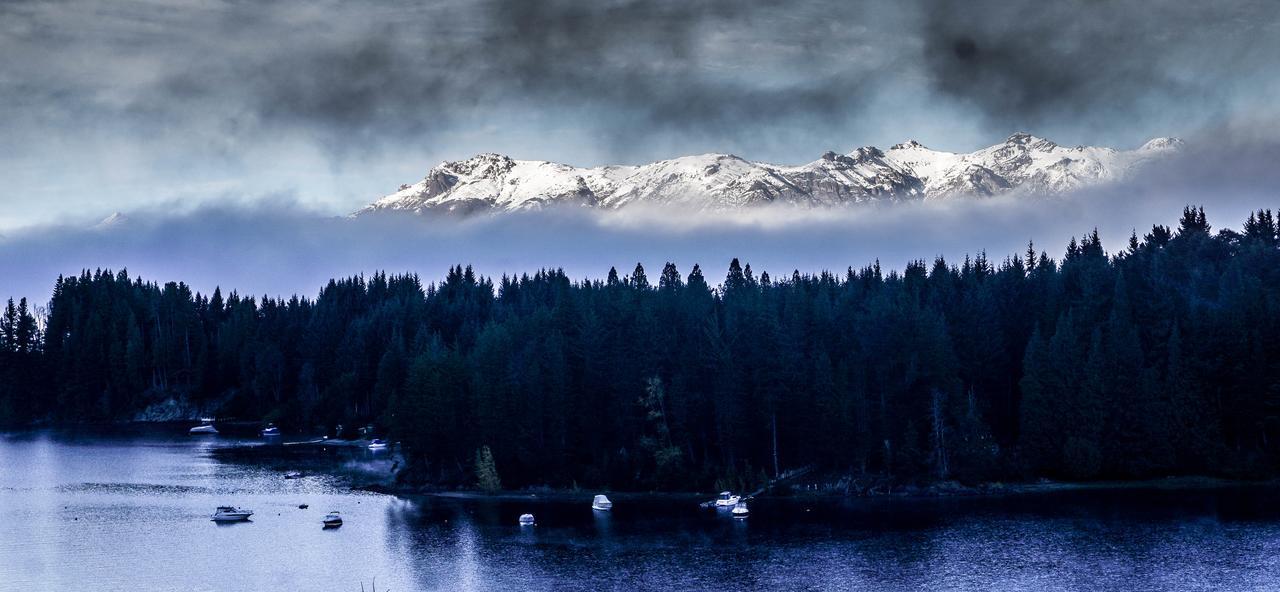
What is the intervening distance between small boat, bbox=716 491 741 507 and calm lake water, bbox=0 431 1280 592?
267 centimetres

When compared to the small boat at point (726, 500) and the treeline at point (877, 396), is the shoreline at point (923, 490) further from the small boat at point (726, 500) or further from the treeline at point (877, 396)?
the small boat at point (726, 500)

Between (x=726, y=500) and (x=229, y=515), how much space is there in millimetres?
54671

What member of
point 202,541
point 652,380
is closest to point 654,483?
point 652,380

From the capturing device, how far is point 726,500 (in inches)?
4865

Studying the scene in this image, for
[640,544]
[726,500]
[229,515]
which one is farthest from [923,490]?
[229,515]

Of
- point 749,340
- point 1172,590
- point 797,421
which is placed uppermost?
point 749,340

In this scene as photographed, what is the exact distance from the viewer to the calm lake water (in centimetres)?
9169

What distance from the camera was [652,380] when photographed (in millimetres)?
143875

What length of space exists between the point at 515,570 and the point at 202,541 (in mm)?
35815

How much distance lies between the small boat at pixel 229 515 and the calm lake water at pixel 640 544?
6.31 feet

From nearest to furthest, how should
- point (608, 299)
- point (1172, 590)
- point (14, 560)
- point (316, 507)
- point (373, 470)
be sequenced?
point (1172, 590) < point (14, 560) < point (316, 507) < point (373, 470) < point (608, 299)

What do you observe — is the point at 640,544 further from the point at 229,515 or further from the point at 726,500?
the point at 229,515

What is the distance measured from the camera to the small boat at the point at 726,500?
122812 mm

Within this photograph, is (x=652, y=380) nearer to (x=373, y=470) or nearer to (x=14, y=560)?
(x=373, y=470)
